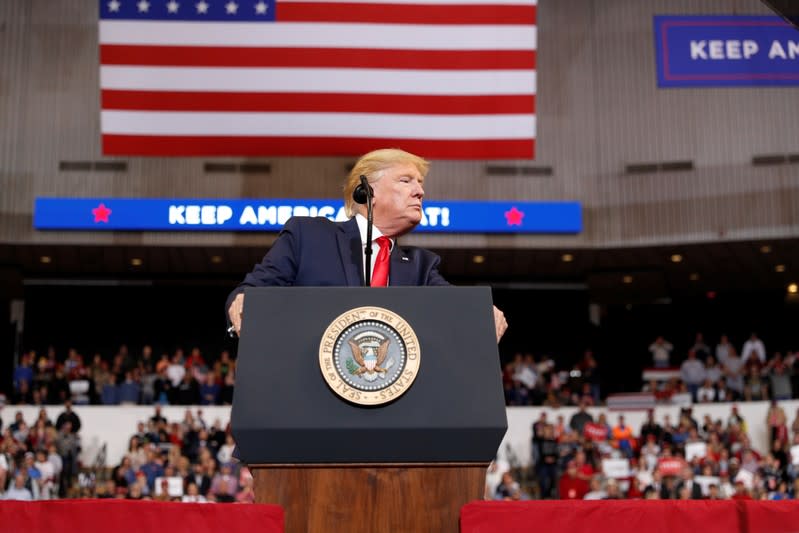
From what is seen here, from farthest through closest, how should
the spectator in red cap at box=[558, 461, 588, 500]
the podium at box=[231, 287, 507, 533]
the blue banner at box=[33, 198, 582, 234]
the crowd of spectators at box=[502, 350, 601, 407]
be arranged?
1. the blue banner at box=[33, 198, 582, 234]
2. the crowd of spectators at box=[502, 350, 601, 407]
3. the spectator in red cap at box=[558, 461, 588, 500]
4. the podium at box=[231, 287, 507, 533]

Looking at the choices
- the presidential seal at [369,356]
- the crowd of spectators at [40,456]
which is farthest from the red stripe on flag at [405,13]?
the presidential seal at [369,356]

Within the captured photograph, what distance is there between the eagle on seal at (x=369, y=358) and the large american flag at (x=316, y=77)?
11120mm

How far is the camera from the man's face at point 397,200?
9.61 feet

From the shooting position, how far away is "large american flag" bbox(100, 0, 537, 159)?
45.0ft

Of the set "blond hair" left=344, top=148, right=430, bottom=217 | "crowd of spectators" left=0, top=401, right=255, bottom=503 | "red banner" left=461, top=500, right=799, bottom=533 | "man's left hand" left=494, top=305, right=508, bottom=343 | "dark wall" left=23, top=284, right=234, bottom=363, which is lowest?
"crowd of spectators" left=0, top=401, right=255, bottom=503

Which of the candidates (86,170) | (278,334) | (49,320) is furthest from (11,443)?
(278,334)

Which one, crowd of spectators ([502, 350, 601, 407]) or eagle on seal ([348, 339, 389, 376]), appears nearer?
eagle on seal ([348, 339, 389, 376])

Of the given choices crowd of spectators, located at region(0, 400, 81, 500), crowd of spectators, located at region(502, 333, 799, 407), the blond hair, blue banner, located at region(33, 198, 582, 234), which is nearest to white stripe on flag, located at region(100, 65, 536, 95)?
crowd of spectators, located at region(0, 400, 81, 500)

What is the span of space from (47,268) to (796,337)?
60.5ft

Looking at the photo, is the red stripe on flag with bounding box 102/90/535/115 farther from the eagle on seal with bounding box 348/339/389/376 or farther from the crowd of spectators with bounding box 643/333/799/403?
the eagle on seal with bounding box 348/339/389/376

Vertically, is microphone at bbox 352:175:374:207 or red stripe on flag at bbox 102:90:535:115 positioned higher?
red stripe on flag at bbox 102:90:535:115

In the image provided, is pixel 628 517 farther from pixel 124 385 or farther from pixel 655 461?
pixel 124 385

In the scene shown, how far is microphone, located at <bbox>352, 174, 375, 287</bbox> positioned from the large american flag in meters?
10.4

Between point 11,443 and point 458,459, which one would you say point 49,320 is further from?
point 458,459
